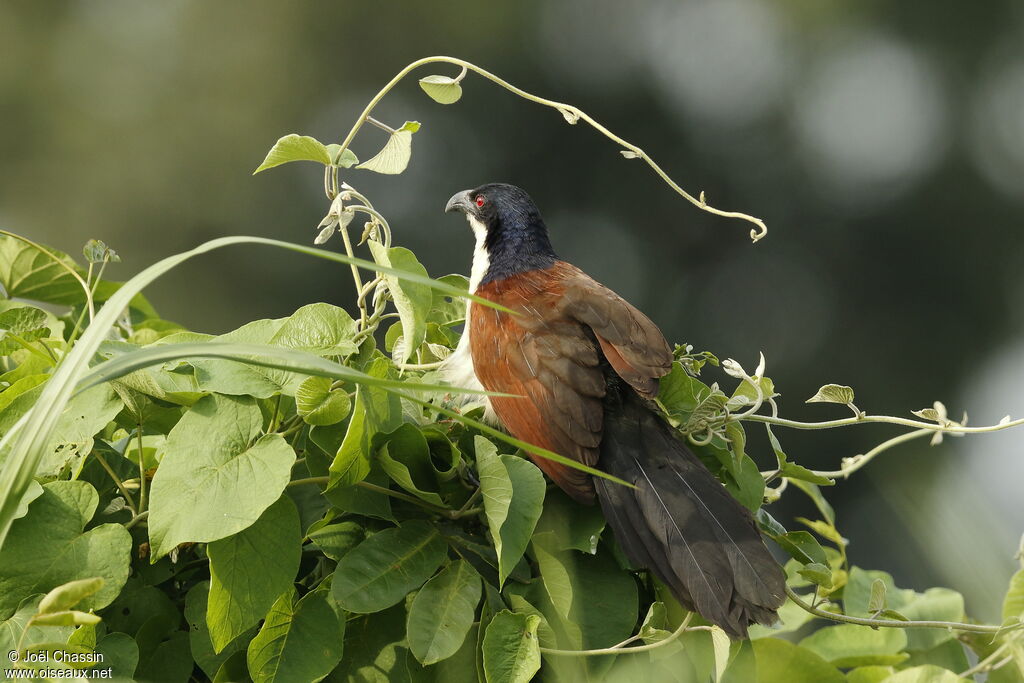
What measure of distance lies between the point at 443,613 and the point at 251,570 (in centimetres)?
12

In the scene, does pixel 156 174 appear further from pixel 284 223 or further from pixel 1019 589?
pixel 1019 589

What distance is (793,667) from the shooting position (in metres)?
0.77

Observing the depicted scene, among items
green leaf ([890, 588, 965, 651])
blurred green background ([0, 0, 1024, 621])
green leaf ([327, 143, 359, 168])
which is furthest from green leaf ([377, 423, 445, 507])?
blurred green background ([0, 0, 1024, 621])

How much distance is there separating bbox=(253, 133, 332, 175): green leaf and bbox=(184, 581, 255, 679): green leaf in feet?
0.99

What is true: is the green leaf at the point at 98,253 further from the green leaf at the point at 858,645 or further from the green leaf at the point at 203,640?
the green leaf at the point at 858,645

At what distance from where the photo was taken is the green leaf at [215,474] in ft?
1.77

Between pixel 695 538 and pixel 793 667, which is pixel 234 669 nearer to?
pixel 695 538

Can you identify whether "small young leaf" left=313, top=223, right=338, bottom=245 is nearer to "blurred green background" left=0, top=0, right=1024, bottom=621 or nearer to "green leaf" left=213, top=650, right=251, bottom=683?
"green leaf" left=213, top=650, right=251, bottom=683

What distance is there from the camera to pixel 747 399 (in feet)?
2.40

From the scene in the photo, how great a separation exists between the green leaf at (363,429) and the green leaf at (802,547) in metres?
0.36

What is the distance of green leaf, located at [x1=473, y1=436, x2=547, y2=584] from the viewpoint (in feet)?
1.92

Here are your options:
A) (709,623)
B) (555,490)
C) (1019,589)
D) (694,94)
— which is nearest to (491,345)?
(555,490)

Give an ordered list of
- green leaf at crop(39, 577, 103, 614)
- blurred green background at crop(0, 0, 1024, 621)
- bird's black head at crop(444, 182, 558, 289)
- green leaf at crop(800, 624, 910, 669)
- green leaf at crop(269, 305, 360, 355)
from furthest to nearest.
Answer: blurred green background at crop(0, 0, 1024, 621) → bird's black head at crop(444, 182, 558, 289) → green leaf at crop(800, 624, 910, 669) → green leaf at crop(269, 305, 360, 355) → green leaf at crop(39, 577, 103, 614)

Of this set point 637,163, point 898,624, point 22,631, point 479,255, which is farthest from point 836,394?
point 637,163
